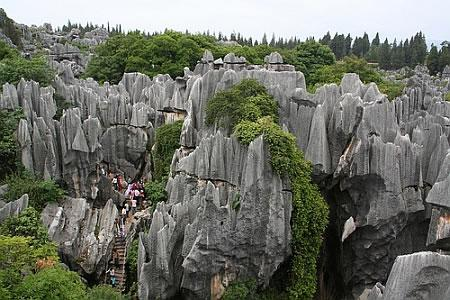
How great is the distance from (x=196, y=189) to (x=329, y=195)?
17.5ft

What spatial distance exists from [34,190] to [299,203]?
9849 mm

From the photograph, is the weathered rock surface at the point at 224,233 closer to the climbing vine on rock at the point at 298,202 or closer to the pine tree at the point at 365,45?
the climbing vine on rock at the point at 298,202

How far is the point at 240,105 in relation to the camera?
17219 mm

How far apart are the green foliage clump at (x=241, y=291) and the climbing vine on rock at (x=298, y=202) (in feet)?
5.02

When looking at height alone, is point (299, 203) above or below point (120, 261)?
above

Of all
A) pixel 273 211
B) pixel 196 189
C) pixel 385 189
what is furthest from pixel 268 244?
pixel 385 189

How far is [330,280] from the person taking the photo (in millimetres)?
19109

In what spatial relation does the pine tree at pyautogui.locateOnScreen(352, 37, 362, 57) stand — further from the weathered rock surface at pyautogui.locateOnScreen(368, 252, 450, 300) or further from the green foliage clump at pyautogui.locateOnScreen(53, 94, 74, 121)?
the weathered rock surface at pyautogui.locateOnScreen(368, 252, 450, 300)

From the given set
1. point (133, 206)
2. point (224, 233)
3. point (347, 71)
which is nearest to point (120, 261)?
point (133, 206)

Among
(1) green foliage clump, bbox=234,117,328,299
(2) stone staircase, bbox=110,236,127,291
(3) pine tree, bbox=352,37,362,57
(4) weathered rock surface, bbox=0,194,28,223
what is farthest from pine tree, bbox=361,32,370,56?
(4) weathered rock surface, bbox=0,194,28,223

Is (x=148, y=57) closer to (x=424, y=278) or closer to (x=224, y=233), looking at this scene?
(x=224, y=233)

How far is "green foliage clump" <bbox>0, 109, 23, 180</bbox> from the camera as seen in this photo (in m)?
19.4

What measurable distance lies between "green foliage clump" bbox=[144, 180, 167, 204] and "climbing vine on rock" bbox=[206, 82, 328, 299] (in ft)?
22.0

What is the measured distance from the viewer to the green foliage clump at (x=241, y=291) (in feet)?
46.8
